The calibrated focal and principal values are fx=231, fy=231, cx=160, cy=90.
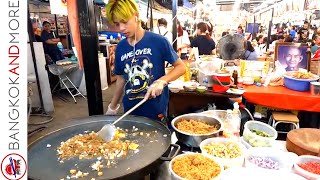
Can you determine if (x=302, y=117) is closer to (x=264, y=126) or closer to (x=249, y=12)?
(x=264, y=126)

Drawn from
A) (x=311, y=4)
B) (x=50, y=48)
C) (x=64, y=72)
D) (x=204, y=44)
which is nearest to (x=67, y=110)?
(x=64, y=72)

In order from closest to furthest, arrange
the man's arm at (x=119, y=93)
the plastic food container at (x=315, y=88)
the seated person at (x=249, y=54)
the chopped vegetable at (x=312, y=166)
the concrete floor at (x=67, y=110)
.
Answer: the chopped vegetable at (x=312, y=166) → the man's arm at (x=119, y=93) → the plastic food container at (x=315, y=88) → the seated person at (x=249, y=54) → the concrete floor at (x=67, y=110)

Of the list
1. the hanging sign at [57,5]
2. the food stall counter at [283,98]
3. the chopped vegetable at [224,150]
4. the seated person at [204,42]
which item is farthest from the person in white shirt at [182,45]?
the chopped vegetable at [224,150]

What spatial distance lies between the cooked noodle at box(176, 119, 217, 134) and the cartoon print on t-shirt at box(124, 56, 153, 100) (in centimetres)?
49

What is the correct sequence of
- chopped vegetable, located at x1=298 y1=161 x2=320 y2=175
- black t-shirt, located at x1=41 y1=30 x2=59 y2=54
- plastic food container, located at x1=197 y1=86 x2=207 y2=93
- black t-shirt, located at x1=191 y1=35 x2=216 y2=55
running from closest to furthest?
chopped vegetable, located at x1=298 y1=161 x2=320 y2=175 < plastic food container, located at x1=197 y1=86 x2=207 y2=93 < black t-shirt, located at x1=191 y1=35 x2=216 y2=55 < black t-shirt, located at x1=41 y1=30 x2=59 y2=54

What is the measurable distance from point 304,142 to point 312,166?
282 millimetres

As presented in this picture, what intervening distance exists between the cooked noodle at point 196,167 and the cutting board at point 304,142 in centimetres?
63

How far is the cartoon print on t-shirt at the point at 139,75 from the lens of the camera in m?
1.99

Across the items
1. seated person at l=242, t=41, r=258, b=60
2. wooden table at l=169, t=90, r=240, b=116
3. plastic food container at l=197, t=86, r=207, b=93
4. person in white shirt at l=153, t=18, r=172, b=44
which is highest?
person in white shirt at l=153, t=18, r=172, b=44

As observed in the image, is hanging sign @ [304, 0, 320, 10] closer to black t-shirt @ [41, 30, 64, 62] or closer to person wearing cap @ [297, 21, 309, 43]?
person wearing cap @ [297, 21, 309, 43]

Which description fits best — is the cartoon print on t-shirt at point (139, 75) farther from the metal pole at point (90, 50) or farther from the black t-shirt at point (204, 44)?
the black t-shirt at point (204, 44)

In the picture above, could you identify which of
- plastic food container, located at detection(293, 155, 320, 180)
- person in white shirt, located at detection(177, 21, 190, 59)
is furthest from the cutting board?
person in white shirt, located at detection(177, 21, 190, 59)

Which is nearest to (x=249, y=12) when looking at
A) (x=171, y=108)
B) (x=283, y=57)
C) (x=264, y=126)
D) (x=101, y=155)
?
(x=283, y=57)
